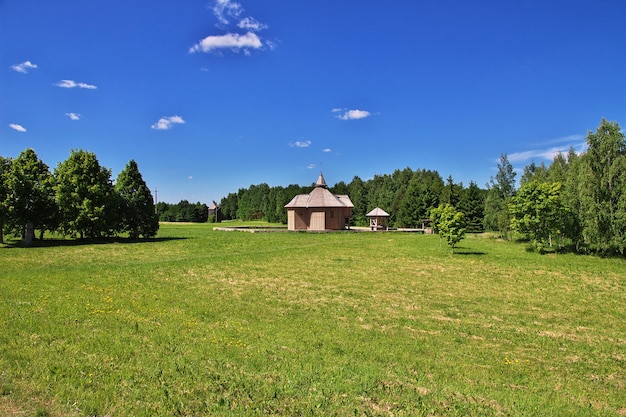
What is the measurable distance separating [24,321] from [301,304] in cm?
820

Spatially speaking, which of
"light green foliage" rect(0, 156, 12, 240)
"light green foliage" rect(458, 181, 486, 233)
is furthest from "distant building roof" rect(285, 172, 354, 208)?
"light green foliage" rect(0, 156, 12, 240)

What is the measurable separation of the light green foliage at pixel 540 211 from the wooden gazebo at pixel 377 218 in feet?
93.6

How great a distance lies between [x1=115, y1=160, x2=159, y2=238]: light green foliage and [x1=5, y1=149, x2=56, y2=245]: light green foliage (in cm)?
623

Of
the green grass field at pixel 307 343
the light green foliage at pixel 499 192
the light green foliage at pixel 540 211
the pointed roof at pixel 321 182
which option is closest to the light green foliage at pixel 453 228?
the light green foliage at pixel 540 211

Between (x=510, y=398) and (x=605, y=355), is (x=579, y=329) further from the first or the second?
(x=510, y=398)

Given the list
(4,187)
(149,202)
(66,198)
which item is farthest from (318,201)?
(4,187)

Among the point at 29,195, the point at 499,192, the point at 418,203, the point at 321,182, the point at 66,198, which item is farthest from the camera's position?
the point at 418,203

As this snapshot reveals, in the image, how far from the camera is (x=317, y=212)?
178 ft

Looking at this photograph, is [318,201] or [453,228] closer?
[453,228]

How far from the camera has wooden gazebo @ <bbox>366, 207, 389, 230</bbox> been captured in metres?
60.1

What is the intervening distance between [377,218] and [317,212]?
12.3 meters

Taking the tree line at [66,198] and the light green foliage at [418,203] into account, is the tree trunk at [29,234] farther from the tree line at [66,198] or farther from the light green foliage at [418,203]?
the light green foliage at [418,203]

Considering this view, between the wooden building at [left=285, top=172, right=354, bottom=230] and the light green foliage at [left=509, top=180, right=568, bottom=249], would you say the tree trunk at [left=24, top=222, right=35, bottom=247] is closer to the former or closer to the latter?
the wooden building at [left=285, top=172, right=354, bottom=230]

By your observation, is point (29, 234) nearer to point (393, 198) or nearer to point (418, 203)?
point (418, 203)
